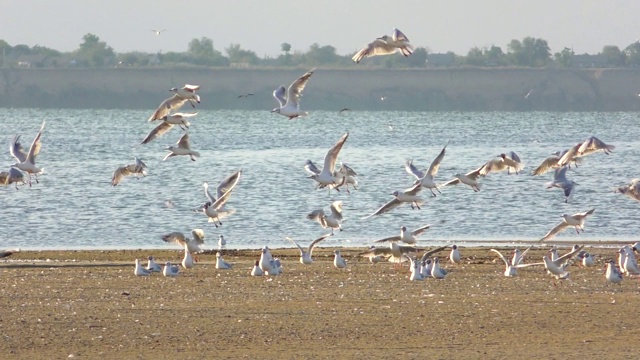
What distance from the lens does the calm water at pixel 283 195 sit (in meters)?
24.7

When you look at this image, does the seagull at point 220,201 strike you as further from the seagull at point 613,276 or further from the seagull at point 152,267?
the seagull at point 613,276

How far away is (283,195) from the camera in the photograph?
32.4 metres

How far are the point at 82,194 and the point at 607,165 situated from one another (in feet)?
59.6

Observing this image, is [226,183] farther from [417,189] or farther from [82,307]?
[82,307]

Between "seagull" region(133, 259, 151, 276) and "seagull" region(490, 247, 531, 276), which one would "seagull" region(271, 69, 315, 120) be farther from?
"seagull" region(490, 247, 531, 276)

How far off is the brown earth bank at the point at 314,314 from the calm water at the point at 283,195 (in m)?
6.02

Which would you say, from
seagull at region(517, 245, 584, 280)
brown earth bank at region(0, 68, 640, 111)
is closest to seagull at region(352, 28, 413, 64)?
seagull at region(517, 245, 584, 280)

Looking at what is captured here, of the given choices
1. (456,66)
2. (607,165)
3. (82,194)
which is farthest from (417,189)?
(456,66)

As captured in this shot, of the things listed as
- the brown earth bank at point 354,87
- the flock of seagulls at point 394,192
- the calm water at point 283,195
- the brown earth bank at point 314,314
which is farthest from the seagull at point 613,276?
the brown earth bank at point 354,87

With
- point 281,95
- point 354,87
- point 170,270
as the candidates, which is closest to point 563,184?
point 281,95

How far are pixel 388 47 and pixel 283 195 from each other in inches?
582

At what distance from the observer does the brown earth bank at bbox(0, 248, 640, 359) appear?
460 inches

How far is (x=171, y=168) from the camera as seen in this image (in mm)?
45094

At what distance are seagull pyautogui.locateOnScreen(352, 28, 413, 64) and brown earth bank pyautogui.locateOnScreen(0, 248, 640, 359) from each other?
273cm
